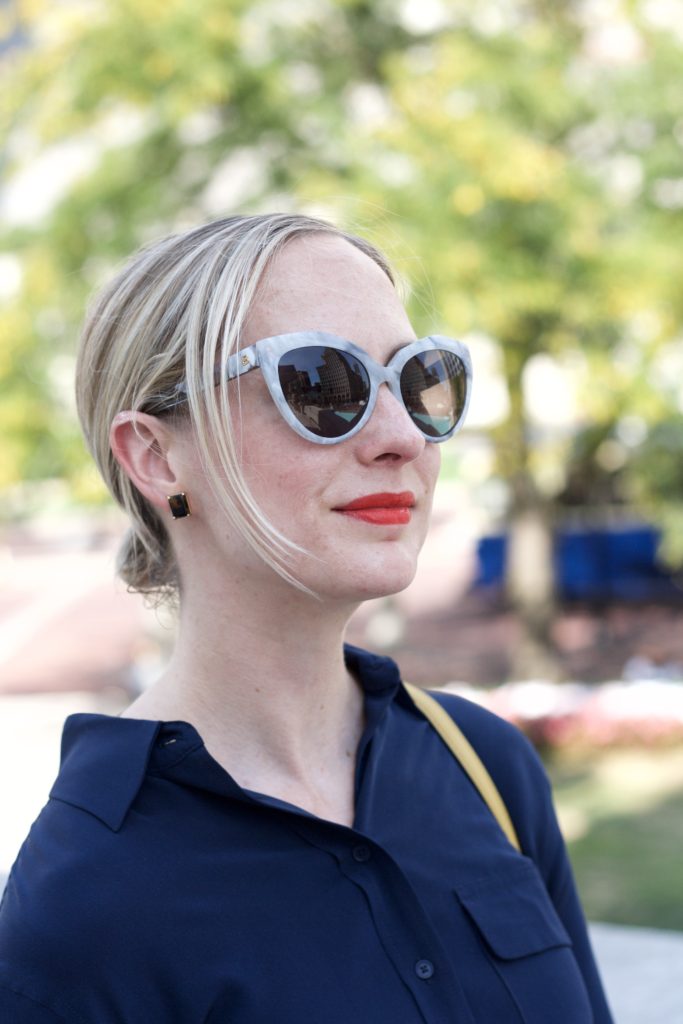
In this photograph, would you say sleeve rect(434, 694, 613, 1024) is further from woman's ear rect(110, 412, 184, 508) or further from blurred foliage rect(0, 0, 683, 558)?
blurred foliage rect(0, 0, 683, 558)

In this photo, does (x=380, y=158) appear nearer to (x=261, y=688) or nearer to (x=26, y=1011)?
(x=261, y=688)

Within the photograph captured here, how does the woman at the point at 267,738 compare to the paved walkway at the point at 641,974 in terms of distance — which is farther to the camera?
the paved walkway at the point at 641,974

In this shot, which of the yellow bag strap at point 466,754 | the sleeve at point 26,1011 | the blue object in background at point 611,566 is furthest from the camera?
the blue object in background at point 611,566

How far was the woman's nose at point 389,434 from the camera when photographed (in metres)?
1.33

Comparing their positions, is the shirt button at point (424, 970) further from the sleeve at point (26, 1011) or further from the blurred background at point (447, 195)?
the blurred background at point (447, 195)

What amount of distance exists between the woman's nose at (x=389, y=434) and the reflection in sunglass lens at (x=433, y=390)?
0.03 metres

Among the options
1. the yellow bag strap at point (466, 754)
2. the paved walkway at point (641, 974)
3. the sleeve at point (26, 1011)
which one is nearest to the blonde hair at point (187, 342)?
the yellow bag strap at point (466, 754)

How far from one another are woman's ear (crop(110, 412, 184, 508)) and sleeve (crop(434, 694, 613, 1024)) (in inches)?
21.2

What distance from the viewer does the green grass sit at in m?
5.86

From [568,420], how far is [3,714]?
250 inches

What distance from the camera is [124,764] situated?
4.27 ft

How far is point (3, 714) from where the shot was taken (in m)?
11.0

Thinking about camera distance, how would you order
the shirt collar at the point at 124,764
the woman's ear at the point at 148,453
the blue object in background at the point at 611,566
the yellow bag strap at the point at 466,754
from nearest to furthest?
1. the shirt collar at the point at 124,764
2. the woman's ear at the point at 148,453
3. the yellow bag strap at the point at 466,754
4. the blue object in background at the point at 611,566

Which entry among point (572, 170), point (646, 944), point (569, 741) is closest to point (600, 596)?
point (569, 741)
